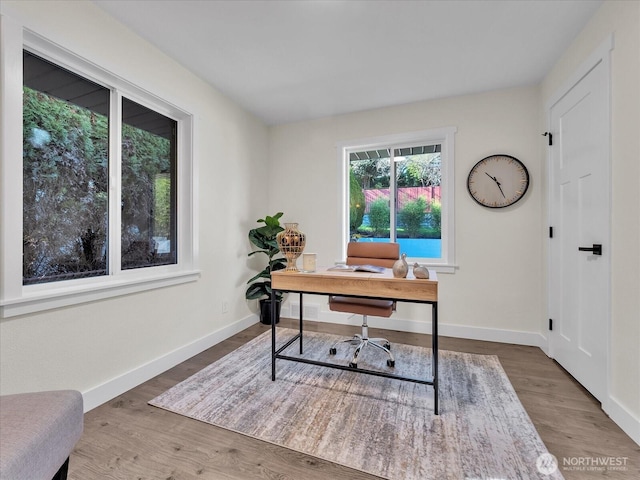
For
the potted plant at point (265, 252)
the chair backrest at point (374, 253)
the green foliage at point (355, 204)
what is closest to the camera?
the chair backrest at point (374, 253)

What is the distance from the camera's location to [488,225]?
3031 millimetres

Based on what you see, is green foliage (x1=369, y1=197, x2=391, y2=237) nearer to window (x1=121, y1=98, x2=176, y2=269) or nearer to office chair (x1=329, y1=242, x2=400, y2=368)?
office chair (x1=329, y1=242, x2=400, y2=368)

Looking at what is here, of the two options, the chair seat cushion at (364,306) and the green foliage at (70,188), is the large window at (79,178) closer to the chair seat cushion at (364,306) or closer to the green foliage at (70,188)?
Result: the green foliage at (70,188)

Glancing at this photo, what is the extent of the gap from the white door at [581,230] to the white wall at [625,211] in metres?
0.07

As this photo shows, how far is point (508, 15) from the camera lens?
77.1 inches

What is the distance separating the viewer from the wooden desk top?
5.74 ft

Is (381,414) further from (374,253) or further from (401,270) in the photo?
(374,253)

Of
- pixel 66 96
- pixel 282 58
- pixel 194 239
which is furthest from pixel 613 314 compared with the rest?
pixel 66 96

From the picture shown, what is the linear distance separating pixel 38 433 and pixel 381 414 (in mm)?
1634

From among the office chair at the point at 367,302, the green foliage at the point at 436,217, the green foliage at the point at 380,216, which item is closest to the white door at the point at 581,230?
the green foliage at the point at 436,217

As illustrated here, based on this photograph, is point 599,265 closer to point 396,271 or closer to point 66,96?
point 396,271

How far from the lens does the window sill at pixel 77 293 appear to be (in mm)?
1510

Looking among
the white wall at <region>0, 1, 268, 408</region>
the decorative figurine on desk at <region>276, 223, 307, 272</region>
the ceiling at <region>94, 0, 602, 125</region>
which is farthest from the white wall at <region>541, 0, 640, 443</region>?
the white wall at <region>0, 1, 268, 408</region>

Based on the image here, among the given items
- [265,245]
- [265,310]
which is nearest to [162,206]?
[265,245]
